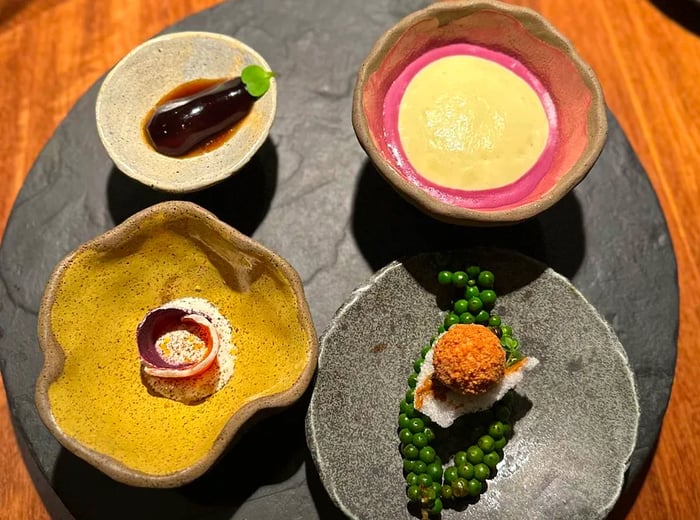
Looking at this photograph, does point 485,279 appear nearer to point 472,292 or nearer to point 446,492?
point 472,292

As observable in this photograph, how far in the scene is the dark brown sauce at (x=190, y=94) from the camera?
1952 mm

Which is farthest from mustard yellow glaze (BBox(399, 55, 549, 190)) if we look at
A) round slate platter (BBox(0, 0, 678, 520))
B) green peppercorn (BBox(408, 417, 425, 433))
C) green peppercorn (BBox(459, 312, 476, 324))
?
green peppercorn (BBox(408, 417, 425, 433))

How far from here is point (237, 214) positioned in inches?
79.1

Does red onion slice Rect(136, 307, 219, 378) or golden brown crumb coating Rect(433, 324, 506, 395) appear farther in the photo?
red onion slice Rect(136, 307, 219, 378)

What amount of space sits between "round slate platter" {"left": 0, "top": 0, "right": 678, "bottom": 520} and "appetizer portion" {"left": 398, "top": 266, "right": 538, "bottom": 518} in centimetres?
26

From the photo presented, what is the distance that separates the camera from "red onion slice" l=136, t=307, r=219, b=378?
1741 mm

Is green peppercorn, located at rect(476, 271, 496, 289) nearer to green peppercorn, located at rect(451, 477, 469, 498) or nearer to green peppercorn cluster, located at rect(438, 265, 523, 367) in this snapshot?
green peppercorn cluster, located at rect(438, 265, 523, 367)

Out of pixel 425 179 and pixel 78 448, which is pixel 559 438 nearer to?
pixel 425 179

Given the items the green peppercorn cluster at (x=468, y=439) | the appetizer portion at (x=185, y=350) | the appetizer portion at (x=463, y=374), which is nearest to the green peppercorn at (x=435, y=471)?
the green peppercorn cluster at (x=468, y=439)

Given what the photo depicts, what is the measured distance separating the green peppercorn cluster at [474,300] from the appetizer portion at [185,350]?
584 millimetres

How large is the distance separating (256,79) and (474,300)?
2.73ft

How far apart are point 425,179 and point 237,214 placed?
0.56 metres

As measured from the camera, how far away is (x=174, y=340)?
1.83 m

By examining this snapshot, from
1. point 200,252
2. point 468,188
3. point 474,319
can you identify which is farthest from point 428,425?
point 200,252
